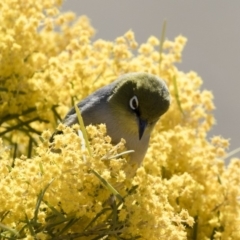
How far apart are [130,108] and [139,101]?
0.13ft

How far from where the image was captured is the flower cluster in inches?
35.0

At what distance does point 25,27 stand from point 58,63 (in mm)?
96

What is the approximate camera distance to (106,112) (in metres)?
1.31

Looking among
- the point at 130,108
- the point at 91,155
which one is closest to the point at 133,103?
the point at 130,108

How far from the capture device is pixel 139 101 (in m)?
1.27

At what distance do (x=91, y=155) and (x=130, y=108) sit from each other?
424 mm

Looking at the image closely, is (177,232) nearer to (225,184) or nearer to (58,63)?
(225,184)

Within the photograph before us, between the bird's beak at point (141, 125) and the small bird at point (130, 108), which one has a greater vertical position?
the small bird at point (130, 108)

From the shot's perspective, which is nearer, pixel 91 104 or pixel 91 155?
pixel 91 155

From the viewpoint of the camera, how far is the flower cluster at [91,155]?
890mm

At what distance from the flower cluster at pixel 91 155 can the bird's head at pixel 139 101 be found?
0.04 m

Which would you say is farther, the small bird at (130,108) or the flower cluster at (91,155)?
the small bird at (130,108)

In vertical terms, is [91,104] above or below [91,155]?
above

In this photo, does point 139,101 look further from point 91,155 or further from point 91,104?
point 91,155
